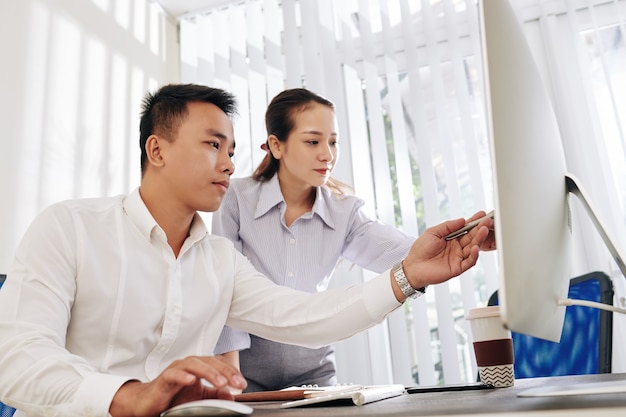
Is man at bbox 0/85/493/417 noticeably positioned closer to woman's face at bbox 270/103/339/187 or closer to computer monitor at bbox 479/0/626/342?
computer monitor at bbox 479/0/626/342

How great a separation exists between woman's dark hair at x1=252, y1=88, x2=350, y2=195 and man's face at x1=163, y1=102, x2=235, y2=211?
0.52 meters

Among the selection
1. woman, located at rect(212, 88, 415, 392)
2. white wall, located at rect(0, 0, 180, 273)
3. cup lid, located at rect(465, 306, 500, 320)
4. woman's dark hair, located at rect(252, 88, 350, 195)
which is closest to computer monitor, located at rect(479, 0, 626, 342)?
cup lid, located at rect(465, 306, 500, 320)

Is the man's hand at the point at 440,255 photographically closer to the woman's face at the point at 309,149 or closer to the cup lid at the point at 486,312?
the cup lid at the point at 486,312

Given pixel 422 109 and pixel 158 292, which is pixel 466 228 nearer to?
pixel 158 292

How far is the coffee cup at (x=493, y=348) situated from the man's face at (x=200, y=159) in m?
0.67

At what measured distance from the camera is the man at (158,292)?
792 mm

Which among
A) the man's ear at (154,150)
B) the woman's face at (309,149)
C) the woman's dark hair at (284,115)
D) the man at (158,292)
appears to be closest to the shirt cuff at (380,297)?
the man at (158,292)

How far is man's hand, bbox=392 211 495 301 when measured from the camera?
42.5 inches

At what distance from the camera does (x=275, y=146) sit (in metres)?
1.99

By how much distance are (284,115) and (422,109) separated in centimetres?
87

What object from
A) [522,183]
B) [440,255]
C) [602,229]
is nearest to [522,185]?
[522,183]

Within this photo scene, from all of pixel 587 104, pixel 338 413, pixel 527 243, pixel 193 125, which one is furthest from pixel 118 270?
pixel 587 104

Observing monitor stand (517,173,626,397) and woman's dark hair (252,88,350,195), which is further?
woman's dark hair (252,88,350,195)

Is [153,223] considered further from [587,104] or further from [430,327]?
[587,104]
